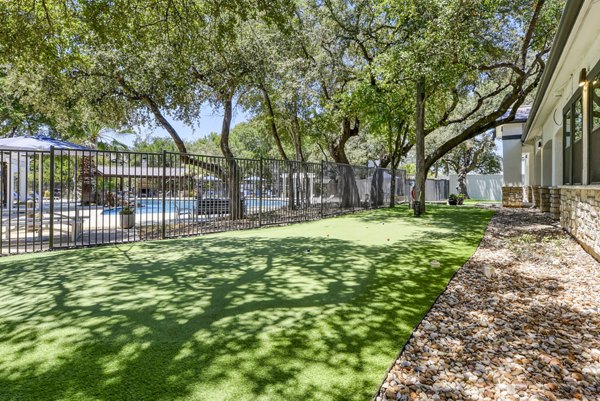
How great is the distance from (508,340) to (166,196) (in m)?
7.85

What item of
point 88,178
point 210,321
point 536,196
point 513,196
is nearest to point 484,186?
point 513,196

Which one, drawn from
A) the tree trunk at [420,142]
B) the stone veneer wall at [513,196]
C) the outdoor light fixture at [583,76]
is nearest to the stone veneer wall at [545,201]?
the stone veneer wall at [513,196]

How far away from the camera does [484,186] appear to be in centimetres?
3134

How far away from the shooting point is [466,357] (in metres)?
2.62

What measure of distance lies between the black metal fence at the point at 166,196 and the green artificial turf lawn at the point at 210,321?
180 centimetres

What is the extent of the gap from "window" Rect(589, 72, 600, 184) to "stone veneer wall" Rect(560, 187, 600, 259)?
304 millimetres

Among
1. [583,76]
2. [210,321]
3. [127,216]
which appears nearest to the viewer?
[210,321]

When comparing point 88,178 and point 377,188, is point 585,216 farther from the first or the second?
point 377,188

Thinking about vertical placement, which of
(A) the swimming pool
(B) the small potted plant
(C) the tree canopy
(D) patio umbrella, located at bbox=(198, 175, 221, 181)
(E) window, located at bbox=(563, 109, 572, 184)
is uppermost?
(C) the tree canopy

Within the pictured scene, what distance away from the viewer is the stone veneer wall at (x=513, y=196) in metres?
17.7

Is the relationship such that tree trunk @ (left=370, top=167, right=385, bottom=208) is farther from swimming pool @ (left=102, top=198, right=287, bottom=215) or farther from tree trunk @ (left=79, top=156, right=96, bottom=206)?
tree trunk @ (left=79, top=156, right=96, bottom=206)

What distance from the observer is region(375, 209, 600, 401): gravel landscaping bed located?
2229 mm

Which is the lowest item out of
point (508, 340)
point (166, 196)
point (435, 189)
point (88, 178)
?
point (508, 340)

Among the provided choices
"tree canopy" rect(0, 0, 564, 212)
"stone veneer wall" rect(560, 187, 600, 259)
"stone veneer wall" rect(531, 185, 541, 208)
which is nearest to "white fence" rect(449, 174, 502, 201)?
"stone veneer wall" rect(531, 185, 541, 208)
